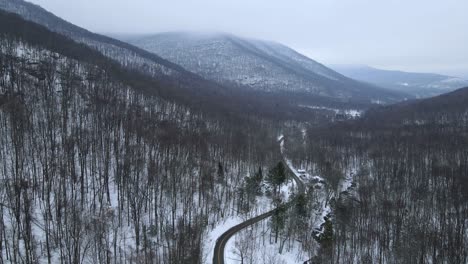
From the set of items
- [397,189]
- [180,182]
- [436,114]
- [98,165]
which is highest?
[436,114]

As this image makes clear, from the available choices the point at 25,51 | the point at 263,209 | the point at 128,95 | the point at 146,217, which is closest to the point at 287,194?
the point at 263,209

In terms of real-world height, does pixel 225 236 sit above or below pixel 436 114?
below

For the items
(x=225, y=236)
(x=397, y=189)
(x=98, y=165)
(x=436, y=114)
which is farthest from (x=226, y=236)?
(x=436, y=114)

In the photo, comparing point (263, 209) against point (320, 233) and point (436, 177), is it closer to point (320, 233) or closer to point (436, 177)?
point (320, 233)

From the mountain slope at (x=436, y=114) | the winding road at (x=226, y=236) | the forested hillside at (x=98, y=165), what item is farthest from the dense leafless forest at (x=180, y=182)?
the mountain slope at (x=436, y=114)

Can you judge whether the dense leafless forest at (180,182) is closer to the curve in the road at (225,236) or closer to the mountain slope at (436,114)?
the curve in the road at (225,236)

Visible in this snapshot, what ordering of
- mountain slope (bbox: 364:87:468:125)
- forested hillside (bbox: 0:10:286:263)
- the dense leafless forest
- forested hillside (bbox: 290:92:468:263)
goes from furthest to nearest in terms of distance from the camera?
mountain slope (bbox: 364:87:468:125)
forested hillside (bbox: 290:92:468:263)
the dense leafless forest
forested hillside (bbox: 0:10:286:263)

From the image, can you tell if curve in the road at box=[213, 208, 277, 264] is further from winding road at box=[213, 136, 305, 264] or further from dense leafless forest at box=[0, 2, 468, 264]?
dense leafless forest at box=[0, 2, 468, 264]

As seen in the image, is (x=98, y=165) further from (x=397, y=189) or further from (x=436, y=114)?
(x=436, y=114)

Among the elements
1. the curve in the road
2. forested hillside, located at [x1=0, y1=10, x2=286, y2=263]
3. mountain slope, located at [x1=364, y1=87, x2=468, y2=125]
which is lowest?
the curve in the road

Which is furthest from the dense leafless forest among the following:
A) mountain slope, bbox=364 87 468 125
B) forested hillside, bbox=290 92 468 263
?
mountain slope, bbox=364 87 468 125

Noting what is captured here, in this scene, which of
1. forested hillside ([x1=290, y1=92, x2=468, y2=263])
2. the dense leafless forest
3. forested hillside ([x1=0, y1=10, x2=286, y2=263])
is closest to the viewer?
forested hillside ([x1=0, y1=10, x2=286, y2=263])
